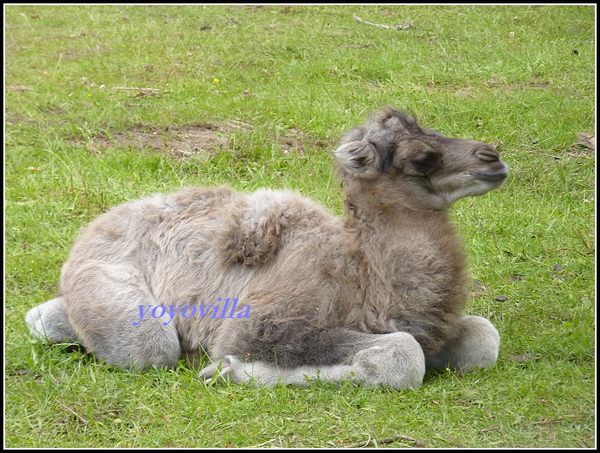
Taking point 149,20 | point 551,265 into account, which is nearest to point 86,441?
point 551,265

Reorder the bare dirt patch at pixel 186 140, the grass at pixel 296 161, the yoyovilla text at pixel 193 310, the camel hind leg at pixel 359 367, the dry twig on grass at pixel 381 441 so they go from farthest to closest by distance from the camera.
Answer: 1. the bare dirt patch at pixel 186 140
2. the yoyovilla text at pixel 193 310
3. the camel hind leg at pixel 359 367
4. the grass at pixel 296 161
5. the dry twig on grass at pixel 381 441

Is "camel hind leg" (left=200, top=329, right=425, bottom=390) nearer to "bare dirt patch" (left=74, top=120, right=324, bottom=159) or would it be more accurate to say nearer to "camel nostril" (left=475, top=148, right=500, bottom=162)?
"camel nostril" (left=475, top=148, right=500, bottom=162)

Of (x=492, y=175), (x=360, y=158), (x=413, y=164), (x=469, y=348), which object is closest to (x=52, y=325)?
(x=360, y=158)

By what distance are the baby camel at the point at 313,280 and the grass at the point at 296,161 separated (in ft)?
0.68

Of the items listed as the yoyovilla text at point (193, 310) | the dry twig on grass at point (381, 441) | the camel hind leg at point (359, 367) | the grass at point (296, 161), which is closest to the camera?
the dry twig on grass at point (381, 441)

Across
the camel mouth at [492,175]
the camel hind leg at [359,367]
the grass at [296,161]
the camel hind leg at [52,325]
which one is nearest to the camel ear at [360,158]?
the camel mouth at [492,175]

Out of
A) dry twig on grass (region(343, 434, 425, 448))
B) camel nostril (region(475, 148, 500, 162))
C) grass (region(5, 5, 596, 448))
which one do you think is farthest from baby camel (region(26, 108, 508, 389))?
dry twig on grass (region(343, 434, 425, 448))

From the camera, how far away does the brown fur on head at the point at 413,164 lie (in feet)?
18.0

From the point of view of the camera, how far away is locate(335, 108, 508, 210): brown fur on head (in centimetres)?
547

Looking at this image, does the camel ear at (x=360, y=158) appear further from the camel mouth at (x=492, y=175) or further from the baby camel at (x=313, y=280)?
the camel mouth at (x=492, y=175)

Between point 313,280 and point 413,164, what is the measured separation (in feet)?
3.68

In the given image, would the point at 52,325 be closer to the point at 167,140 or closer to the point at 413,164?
the point at 413,164

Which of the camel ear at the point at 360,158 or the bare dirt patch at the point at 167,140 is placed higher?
the camel ear at the point at 360,158

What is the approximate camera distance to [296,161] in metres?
9.30
